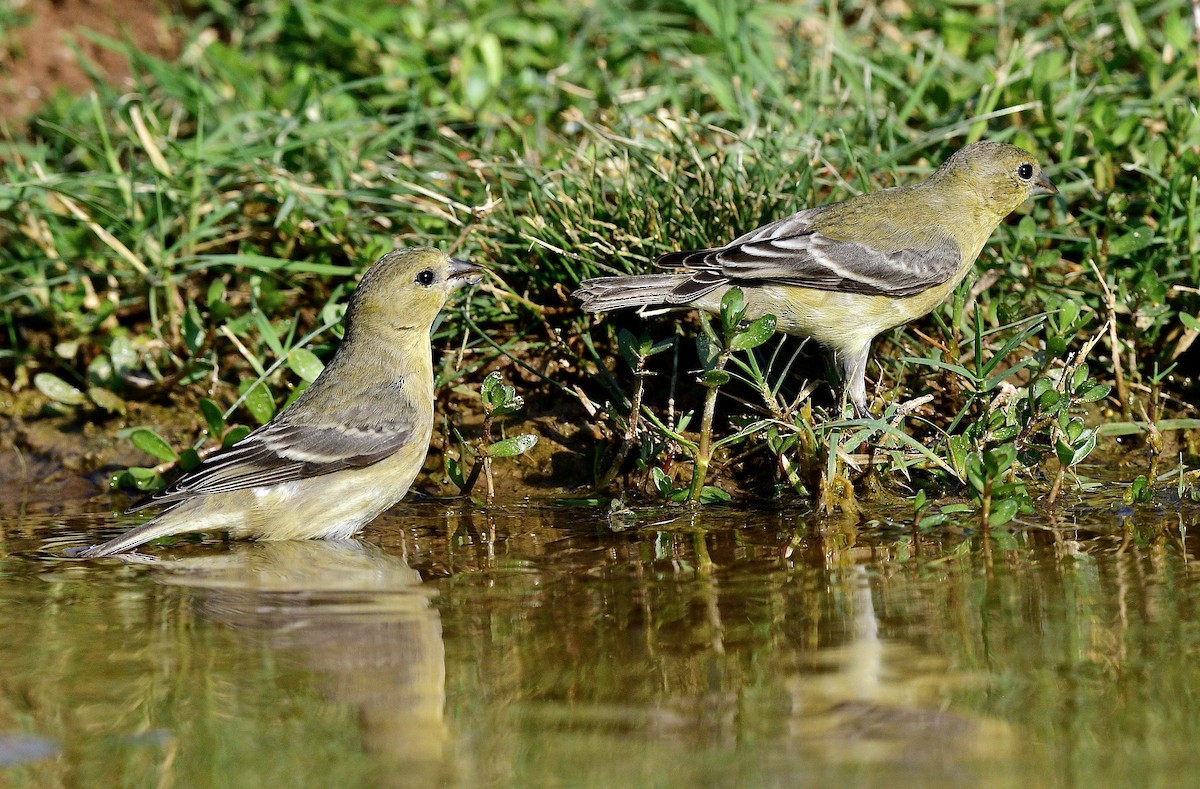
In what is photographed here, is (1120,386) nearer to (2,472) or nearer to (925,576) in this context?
(925,576)

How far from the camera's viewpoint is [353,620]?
13.2 ft

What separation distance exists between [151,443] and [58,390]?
992 mm

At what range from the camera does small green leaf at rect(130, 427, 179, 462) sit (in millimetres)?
5852

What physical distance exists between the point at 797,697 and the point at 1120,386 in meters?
3.03

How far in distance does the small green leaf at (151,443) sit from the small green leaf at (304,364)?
26.5 inches

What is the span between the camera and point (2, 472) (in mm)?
6328

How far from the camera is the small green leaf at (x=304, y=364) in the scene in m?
6.17

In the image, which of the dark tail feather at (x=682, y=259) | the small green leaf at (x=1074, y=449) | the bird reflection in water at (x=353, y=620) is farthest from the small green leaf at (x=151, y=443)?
the small green leaf at (x=1074, y=449)

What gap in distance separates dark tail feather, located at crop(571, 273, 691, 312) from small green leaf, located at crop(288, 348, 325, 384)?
4.82 ft

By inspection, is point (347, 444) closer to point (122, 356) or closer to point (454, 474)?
point (454, 474)

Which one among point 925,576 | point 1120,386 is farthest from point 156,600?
point 1120,386

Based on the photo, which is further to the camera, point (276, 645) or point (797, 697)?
point (276, 645)

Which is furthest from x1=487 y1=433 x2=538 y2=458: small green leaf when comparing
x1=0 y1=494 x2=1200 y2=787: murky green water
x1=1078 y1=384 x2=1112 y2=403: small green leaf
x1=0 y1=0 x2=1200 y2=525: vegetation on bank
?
x1=1078 y1=384 x2=1112 y2=403: small green leaf

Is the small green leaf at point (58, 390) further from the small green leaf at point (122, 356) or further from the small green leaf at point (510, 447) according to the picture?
the small green leaf at point (510, 447)
